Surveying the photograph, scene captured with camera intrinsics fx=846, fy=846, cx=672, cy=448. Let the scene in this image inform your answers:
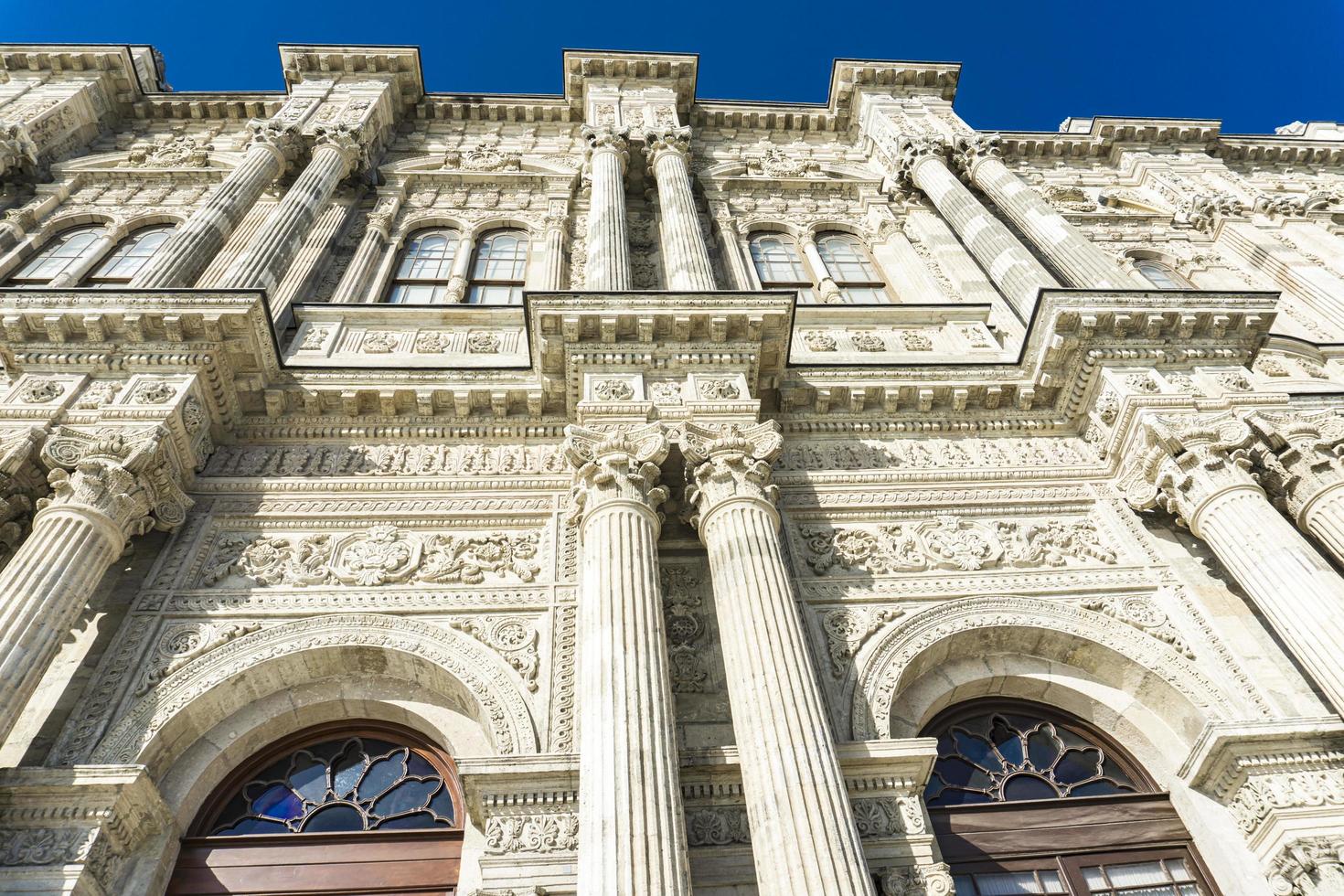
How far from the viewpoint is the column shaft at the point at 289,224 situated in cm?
1010

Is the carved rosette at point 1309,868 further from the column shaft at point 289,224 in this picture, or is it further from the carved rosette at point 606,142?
the carved rosette at point 606,142

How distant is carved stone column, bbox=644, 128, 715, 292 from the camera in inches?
409

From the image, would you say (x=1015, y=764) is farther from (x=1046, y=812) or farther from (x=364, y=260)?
(x=364, y=260)

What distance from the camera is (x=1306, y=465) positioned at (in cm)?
789

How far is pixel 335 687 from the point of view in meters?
7.18

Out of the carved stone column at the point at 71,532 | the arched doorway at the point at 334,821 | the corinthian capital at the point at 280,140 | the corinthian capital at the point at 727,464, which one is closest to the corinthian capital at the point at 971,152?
the corinthian capital at the point at 727,464

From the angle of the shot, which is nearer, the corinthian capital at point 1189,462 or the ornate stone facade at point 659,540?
the ornate stone facade at point 659,540

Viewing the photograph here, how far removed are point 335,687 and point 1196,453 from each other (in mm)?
8010

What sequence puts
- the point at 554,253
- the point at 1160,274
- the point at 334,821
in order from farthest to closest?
1. the point at 1160,274
2. the point at 554,253
3. the point at 334,821

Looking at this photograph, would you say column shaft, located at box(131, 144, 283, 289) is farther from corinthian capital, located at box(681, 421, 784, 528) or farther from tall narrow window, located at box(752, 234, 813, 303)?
tall narrow window, located at box(752, 234, 813, 303)

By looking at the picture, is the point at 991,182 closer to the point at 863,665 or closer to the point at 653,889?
the point at 863,665

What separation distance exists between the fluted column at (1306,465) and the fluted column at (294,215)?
10.4 meters

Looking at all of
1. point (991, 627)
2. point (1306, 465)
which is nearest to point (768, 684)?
point (991, 627)

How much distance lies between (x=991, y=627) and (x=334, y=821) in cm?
564
